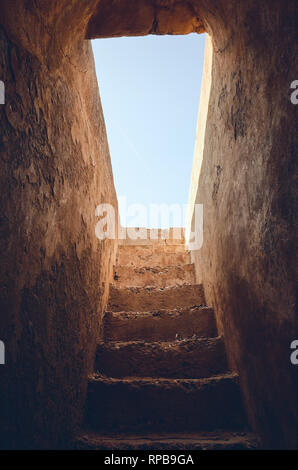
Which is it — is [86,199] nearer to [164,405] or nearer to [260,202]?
[260,202]

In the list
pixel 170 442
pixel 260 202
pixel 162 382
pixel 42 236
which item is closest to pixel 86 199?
pixel 42 236

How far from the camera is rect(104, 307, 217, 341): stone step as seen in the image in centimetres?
178

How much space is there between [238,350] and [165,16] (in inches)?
67.8

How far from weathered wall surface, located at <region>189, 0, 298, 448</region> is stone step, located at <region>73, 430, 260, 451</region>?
0.31 ft

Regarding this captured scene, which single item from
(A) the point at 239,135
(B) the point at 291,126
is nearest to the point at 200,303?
(A) the point at 239,135

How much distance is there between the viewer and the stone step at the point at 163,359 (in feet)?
4.95

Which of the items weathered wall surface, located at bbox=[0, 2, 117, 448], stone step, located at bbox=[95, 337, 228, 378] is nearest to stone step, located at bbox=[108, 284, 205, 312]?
stone step, located at bbox=[95, 337, 228, 378]

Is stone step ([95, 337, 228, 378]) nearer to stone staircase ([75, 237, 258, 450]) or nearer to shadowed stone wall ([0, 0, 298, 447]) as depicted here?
stone staircase ([75, 237, 258, 450])

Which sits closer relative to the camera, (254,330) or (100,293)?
(254,330)

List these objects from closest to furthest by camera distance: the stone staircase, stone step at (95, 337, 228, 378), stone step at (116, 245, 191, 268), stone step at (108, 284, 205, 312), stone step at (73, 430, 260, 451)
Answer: stone step at (73, 430, 260, 451) → the stone staircase → stone step at (95, 337, 228, 378) → stone step at (108, 284, 205, 312) → stone step at (116, 245, 191, 268)

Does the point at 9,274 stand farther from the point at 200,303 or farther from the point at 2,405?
the point at 200,303

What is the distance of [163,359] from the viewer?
1.55 meters

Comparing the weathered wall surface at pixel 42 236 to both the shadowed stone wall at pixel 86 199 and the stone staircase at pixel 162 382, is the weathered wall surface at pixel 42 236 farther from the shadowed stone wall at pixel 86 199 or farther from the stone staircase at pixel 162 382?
the stone staircase at pixel 162 382
